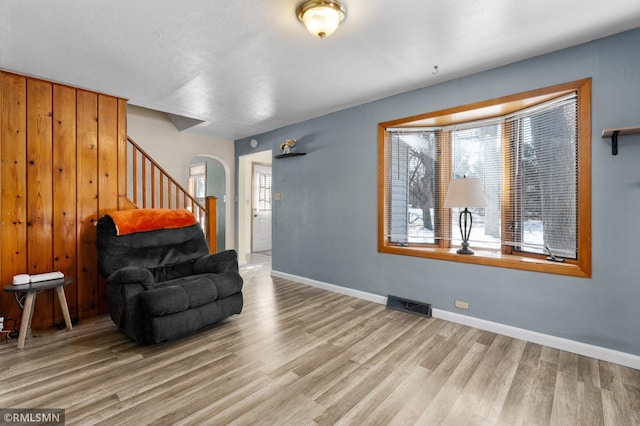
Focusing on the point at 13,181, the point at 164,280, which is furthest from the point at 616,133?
the point at 13,181

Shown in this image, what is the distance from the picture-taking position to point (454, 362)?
216 centimetres

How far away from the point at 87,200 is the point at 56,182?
0.30 m

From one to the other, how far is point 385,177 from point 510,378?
2141mm

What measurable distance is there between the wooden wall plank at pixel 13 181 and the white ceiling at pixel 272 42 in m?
0.23

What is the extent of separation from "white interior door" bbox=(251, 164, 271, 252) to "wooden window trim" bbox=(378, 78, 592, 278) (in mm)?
4155

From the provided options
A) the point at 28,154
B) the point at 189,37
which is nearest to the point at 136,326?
the point at 28,154

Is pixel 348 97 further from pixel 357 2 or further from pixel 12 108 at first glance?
pixel 12 108

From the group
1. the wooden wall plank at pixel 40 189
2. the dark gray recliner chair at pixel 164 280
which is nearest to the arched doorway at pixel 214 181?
the dark gray recliner chair at pixel 164 280

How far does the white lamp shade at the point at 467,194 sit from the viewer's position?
8.92ft

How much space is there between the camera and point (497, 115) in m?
2.91

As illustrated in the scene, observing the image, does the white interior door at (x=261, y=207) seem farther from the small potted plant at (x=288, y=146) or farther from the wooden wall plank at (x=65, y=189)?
the wooden wall plank at (x=65, y=189)

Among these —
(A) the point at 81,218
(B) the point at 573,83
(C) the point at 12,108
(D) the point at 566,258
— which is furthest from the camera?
(A) the point at 81,218

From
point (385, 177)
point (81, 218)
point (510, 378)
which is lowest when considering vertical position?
point (510, 378)

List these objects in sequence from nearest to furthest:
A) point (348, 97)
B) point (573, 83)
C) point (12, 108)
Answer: point (573, 83) < point (12, 108) < point (348, 97)
